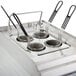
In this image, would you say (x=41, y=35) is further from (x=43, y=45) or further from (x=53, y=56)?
(x=53, y=56)

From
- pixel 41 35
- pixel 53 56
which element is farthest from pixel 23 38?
pixel 53 56

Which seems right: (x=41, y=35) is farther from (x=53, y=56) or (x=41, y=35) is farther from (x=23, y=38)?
(x=53, y=56)

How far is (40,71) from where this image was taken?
3.21ft

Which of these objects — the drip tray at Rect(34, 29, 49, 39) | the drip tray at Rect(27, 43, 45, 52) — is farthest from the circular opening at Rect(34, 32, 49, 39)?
the drip tray at Rect(27, 43, 45, 52)

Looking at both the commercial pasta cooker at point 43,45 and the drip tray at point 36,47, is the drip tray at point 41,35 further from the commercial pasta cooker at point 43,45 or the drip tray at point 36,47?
the drip tray at point 36,47

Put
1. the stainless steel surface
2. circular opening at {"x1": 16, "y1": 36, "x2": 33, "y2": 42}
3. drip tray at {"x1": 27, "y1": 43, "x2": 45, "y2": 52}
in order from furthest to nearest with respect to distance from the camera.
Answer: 1. circular opening at {"x1": 16, "y1": 36, "x2": 33, "y2": 42}
2. drip tray at {"x1": 27, "y1": 43, "x2": 45, "y2": 52}
3. the stainless steel surface

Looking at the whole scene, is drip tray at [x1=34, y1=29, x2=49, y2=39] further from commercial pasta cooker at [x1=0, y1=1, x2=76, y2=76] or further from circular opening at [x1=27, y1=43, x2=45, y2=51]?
circular opening at [x1=27, y1=43, x2=45, y2=51]

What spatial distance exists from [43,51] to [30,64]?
0.12 meters

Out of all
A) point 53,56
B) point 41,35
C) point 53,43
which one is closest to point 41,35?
point 41,35

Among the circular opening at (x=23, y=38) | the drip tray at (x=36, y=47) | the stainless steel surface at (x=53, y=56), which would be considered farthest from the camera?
the circular opening at (x=23, y=38)

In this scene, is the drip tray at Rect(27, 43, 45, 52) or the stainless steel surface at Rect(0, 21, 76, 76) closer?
the stainless steel surface at Rect(0, 21, 76, 76)

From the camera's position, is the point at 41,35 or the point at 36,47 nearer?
the point at 36,47

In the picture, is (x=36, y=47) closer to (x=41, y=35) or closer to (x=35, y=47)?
(x=35, y=47)

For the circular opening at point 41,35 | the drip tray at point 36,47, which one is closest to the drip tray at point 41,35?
the circular opening at point 41,35
